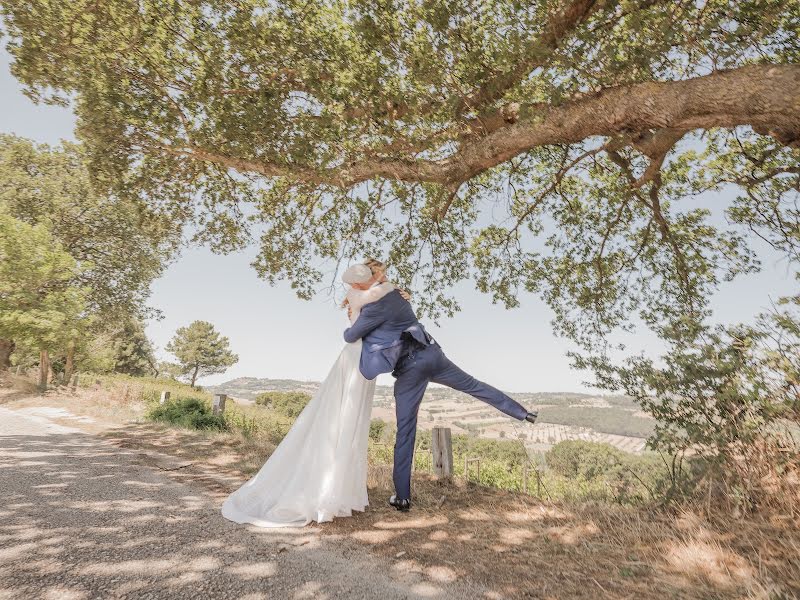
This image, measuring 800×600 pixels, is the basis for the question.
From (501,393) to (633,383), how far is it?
169 centimetres

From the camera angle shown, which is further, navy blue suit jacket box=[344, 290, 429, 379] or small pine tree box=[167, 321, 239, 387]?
small pine tree box=[167, 321, 239, 387]

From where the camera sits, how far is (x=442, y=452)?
5945mm

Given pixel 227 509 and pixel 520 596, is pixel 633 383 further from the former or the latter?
pixel 227 509

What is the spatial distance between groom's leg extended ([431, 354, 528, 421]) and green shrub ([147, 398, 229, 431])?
838 cm

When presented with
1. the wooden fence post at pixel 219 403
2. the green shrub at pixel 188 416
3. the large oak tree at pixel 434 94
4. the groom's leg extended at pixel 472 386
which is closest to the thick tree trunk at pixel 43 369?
the green shrub at pixel 188 416

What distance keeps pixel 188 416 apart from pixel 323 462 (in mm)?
9228

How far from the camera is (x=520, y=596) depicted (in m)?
2.75

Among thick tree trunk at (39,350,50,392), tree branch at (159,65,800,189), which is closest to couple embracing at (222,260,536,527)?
tree branch at (159,65,800,189)

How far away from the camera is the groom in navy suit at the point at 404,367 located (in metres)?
4.54

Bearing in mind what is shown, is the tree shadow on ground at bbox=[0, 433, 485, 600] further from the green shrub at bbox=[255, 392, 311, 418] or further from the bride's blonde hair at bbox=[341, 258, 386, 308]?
the green shrub at bbox=[255, 392, 311, 418]

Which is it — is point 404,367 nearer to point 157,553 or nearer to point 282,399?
point 157,553

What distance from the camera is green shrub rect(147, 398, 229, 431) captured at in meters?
11.1

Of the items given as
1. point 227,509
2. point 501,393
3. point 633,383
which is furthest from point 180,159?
point 633,383

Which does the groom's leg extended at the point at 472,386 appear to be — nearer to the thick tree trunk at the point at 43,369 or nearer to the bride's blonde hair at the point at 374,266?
the bride's blonde hair at the point at 374,266
